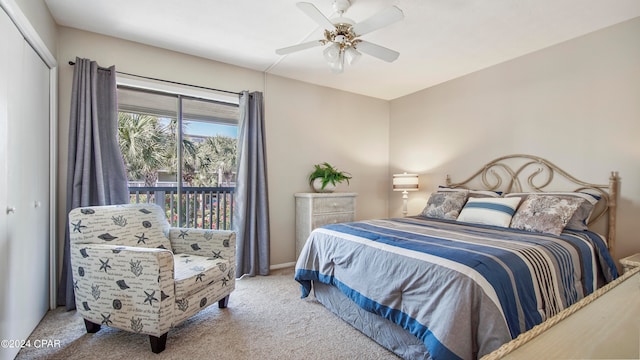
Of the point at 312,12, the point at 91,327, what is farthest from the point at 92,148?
the point at 312,12

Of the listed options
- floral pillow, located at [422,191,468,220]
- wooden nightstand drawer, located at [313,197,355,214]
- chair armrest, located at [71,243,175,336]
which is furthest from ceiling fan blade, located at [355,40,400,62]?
chair armrest, located at [71,243,175,336]

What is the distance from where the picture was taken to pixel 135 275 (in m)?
1.79

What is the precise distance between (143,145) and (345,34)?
94.0 inches

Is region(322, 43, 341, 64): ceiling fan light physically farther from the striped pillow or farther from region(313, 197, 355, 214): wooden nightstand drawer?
the striped pillow

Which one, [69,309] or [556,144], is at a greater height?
[556,144]

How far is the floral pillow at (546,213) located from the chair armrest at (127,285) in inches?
107

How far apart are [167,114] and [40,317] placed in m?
2.05

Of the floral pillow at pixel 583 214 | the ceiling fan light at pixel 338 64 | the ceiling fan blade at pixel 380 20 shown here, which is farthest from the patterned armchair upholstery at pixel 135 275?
the floral pillow at pixel 583 214

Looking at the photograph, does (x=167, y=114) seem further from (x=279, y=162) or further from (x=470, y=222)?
(x=470, y=222)

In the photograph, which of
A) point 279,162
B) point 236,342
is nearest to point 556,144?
point 279,162

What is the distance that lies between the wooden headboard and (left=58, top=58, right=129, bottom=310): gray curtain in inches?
147

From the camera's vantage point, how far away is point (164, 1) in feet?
7.16

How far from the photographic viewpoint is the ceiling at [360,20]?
7.24 feet

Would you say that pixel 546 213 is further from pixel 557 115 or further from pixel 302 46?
pixel 302 46
